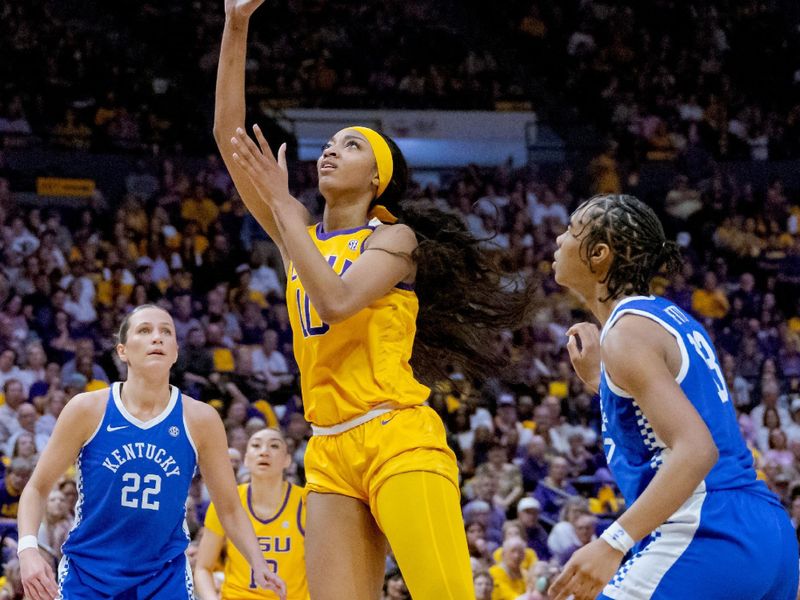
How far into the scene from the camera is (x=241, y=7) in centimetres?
421

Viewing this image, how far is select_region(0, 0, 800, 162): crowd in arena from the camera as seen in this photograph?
628 inches

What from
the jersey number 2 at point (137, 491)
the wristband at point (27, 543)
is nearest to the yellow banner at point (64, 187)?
the jersey number 2 at point (137, 491)

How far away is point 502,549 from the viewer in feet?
28.6

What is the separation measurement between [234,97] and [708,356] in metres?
2.08

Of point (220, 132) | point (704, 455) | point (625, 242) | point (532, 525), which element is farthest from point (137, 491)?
point (532, 525)

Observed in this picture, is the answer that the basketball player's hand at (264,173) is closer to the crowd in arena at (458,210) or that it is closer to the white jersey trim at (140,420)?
the crowd in arena at (458,210)

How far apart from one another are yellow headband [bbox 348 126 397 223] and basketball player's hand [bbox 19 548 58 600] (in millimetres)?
1655

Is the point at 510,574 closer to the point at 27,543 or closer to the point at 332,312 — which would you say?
the point at 27,543

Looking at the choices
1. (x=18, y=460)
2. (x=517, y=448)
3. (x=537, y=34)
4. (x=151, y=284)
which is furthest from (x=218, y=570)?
(x=537, y=34)

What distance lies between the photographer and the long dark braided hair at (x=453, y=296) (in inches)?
173

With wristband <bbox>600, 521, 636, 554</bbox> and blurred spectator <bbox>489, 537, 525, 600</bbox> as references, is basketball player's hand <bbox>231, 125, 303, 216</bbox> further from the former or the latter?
blurred spectator <bbox>489, 537, 525, 600</bbox>

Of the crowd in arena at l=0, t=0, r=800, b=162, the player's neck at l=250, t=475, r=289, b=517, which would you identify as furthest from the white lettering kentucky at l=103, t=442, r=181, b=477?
the crowd in arena at l=0, t=0, r=800, b=162

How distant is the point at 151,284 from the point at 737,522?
32.9ft

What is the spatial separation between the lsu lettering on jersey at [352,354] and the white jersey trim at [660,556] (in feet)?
4.15
